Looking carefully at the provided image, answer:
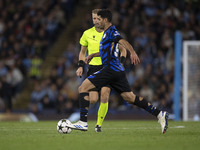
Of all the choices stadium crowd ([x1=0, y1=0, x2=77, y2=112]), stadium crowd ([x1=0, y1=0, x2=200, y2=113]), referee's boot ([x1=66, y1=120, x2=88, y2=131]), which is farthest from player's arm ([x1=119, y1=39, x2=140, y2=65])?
stadium crowd ([x1=0, y1=0, x2=77, y2=112])

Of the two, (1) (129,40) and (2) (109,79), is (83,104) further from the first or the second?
(1) (129,40)

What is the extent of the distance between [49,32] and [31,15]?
3.94ft

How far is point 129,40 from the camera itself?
60.6 feet

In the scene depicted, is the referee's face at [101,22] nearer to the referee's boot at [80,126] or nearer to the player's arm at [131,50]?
the player's arm at [131,50]

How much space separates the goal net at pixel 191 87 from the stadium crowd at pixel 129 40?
2.76ft

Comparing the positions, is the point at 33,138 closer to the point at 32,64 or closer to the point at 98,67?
the point at 98,67

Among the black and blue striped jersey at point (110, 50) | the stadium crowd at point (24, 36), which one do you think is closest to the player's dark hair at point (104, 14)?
the black and blue striped jersey at point (110, 50)

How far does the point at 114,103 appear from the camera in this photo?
54.9 feet

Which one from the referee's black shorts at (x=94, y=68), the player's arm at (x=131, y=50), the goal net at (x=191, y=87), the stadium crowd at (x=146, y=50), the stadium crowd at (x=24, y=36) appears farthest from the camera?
the stadium crowd at (x=24, y=36)

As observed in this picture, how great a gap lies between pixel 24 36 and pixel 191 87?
817 centimetres

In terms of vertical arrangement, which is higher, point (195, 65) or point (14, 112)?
point (195, 65)

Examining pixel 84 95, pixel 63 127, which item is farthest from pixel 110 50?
pixel 63 127

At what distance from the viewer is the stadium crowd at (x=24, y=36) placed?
1909 centimetres

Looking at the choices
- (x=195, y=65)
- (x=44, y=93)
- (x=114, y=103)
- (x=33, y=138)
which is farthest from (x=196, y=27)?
(x=33, y=138)
